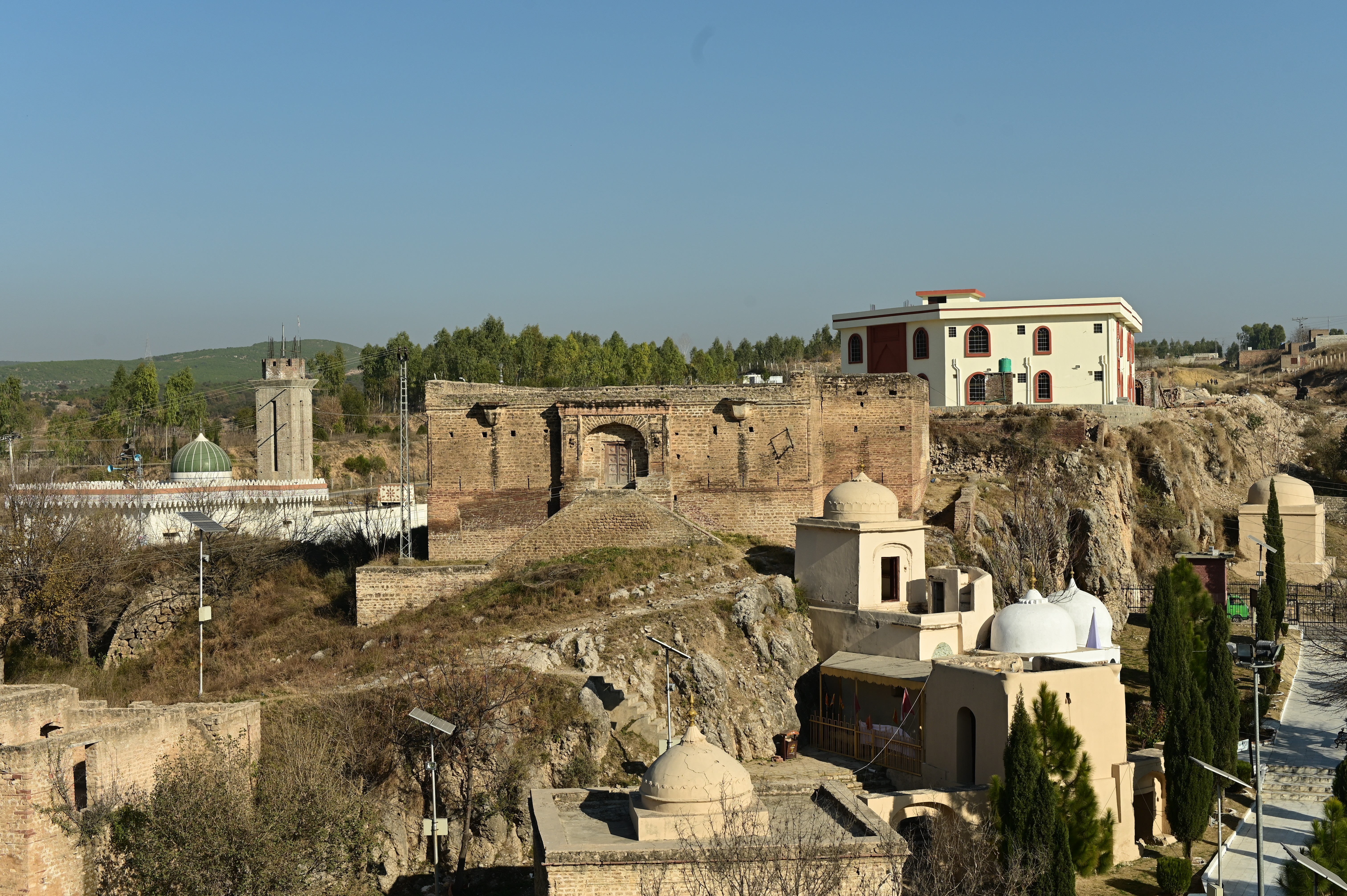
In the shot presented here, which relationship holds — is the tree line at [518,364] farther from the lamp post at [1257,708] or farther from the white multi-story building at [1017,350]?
the lamp post at [1257,708]

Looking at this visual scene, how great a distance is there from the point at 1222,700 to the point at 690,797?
627 inches

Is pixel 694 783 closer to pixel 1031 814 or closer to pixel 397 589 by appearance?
pixel 1031 814

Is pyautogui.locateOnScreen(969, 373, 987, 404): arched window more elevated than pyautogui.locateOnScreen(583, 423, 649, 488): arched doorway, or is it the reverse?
pyautogui.locateOnScreen(969, 373, 987, 404): arched window

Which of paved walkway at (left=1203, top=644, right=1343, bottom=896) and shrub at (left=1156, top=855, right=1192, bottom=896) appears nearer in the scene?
shrub at (left=1156, top=855, right=1192, bottom=896)

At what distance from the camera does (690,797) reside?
17.8 meters

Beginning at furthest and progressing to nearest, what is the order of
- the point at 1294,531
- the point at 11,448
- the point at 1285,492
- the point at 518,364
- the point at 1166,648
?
the point at 518,364, the point at 1285,492, the point at 1294,531, the point at 11,448, the point at 1166,648

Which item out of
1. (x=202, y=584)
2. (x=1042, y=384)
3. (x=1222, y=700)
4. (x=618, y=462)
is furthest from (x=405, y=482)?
(x=1042, y=384)

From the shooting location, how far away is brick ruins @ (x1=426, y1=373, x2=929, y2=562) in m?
36.2

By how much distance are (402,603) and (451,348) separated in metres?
51.8

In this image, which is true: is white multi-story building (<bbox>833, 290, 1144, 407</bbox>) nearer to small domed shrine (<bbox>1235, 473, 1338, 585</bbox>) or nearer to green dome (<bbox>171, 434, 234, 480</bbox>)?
small domed shrine (<bbox>1235, 473, 1338, 585</bbox>)

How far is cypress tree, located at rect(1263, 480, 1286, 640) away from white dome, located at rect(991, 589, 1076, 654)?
12.4 meters

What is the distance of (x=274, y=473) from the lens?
58656 mm

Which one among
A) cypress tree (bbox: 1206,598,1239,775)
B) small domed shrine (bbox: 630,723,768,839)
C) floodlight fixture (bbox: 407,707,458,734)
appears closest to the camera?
small domed shrine (bbox: 630,723,768,839)

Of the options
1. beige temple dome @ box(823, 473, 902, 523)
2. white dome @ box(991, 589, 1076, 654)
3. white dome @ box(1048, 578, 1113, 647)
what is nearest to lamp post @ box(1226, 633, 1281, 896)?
white dome @ box(1048, 578, 1113, 647)
